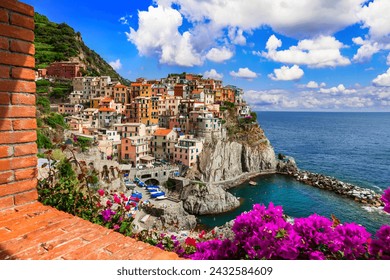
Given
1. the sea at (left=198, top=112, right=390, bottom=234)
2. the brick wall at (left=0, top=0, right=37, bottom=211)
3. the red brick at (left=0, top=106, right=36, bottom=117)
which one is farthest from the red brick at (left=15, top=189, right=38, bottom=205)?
the sea at (left=198, top=112, right=390, bottom=234)

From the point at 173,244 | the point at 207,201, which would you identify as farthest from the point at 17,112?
the point at 207,201

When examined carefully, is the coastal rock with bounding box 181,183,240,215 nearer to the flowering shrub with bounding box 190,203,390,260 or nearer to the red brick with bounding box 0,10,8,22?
the flowering shrub with bounding box 190,203,390,260

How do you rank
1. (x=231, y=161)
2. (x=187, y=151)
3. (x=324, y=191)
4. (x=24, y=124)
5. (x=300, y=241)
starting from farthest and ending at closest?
(x=231, y=161) < (x=187, y=151) < (x=324, y=191) < (x=24, y=124) < (x=300, y=241)

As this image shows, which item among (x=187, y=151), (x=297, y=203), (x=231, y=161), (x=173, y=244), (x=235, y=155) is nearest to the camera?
(x=173, y=244)

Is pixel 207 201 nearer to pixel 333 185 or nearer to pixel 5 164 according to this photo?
pixel 333 185

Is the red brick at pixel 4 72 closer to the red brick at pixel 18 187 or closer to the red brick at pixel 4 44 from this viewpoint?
the red brick at pixel 4 44

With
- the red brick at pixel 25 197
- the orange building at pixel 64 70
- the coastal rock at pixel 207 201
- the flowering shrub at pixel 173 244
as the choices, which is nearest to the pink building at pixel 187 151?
the coastal rock at pixel 207 201
